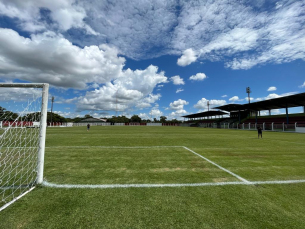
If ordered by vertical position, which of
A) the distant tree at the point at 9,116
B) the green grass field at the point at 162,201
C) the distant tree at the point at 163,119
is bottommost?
the green grass field at the point at 162,201

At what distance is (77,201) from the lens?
3.27 m

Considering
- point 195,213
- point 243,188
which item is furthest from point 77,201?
point 243,188

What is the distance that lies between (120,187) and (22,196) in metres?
2.17

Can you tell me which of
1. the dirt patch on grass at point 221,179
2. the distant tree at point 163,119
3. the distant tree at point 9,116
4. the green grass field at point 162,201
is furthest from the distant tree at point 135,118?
the dirt patch on grass at point 221,179

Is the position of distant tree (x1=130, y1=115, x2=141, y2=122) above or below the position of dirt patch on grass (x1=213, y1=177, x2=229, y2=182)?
above

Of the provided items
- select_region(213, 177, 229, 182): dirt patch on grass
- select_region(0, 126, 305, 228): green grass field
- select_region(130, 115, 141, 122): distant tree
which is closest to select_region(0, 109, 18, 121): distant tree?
select_region(0, 126, 305, 228): green grass field

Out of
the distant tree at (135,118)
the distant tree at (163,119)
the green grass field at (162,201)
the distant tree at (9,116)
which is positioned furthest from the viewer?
the distant tree at (163,119)

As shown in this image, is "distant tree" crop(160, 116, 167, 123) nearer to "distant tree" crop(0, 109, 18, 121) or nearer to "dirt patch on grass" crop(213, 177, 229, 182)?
"distant tree" crop(0, 109, 18, 121)

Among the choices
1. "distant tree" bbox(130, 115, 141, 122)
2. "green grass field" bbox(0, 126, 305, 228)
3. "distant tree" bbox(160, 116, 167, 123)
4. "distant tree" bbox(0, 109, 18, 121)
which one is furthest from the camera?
"distant tree" bbox(160, 116, 167, 123)

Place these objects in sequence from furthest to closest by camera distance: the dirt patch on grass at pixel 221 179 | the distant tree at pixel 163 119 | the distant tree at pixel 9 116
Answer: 1. the distant tree at pixel 163 119
2. the distant tree at pixel 9 116
3. the dirt patch on grass at pixel 221 179

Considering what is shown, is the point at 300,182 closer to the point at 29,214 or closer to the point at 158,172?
the point at 158,172

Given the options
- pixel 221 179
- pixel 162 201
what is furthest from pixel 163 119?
pixel 162 201

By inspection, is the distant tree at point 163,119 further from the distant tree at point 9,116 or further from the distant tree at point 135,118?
the distant tree at point 9,116

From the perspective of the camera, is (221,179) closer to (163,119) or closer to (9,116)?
(9,116)
